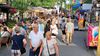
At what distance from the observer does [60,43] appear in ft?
74.0

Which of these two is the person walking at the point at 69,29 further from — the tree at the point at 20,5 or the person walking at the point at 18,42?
the tree at the point at 20,5

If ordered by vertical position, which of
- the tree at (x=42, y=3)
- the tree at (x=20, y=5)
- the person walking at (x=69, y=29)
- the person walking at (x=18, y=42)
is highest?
the person walking at (x=18, y=42)

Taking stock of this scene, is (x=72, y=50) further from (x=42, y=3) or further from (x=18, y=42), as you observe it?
(x=42, y=3)

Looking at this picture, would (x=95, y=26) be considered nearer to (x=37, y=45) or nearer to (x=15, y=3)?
(x=37, y=45)

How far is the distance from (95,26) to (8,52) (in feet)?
15.3

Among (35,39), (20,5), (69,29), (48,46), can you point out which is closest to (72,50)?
(69,29)

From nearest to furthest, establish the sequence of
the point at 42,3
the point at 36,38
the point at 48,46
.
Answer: the point at 48,46 < the point at 36,38 < the point at 42,3

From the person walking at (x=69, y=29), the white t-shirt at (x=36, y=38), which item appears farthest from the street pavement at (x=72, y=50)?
the white t-shirt at (x=36, y=38)

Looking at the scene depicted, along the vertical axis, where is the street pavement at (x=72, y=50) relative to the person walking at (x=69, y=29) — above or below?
below

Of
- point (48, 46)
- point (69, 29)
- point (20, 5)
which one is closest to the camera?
point (48, 46)

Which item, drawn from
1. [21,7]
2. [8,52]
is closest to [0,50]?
[8,52]

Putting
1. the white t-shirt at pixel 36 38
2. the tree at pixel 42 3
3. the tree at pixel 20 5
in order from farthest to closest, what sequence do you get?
the tree at pixel 42 3 < the tree at pixel 20 5 < the white t-shirt at pixel 36 38

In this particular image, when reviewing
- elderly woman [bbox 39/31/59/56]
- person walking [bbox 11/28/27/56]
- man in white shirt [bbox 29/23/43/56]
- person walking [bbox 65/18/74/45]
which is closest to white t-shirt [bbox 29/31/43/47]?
man in white shirt [bbox 29/23/43/56]

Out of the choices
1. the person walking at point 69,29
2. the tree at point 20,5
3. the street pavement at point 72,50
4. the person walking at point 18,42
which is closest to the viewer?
the person walking at point 18,42
